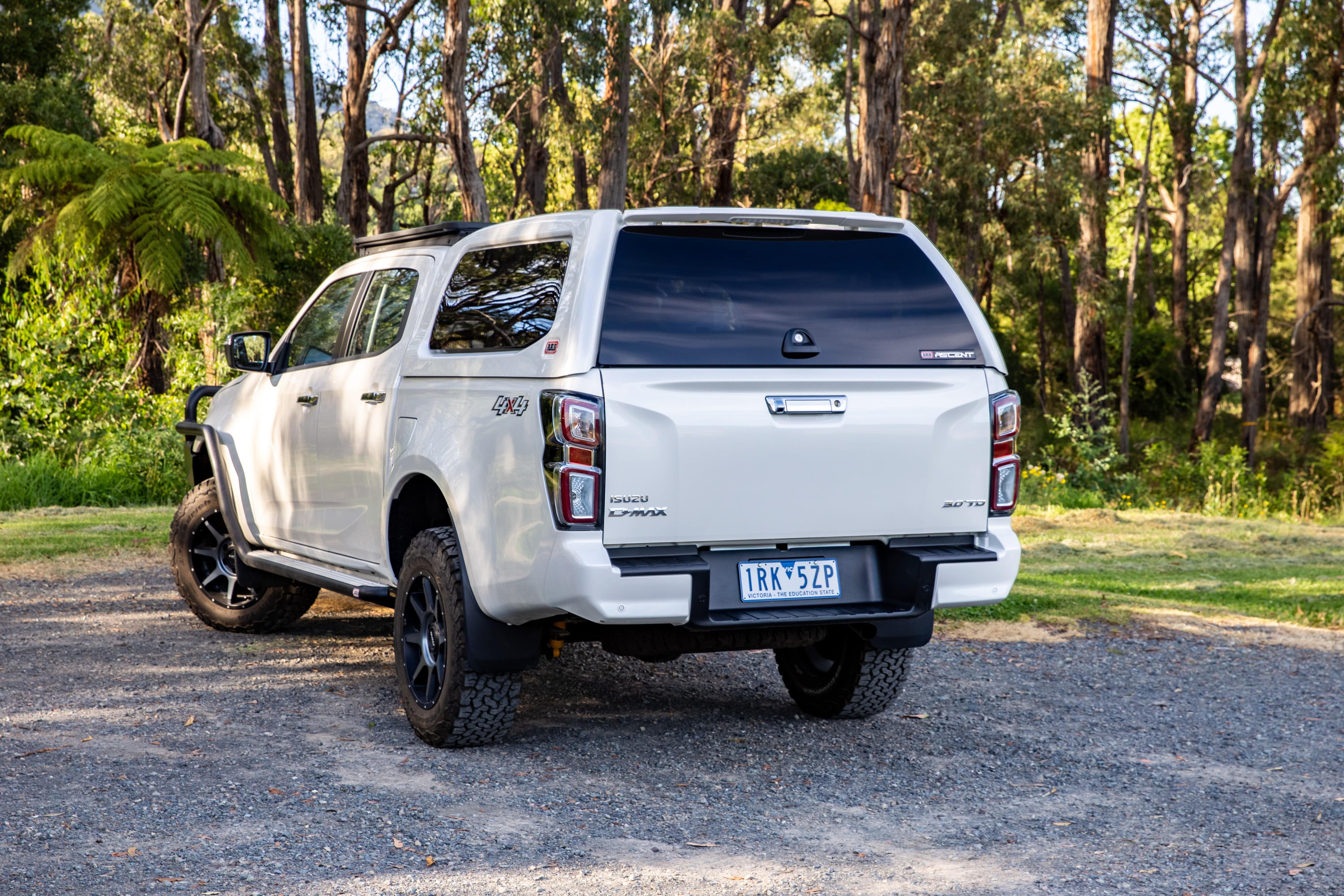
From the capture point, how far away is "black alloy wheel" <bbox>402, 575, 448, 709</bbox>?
5.27 metres

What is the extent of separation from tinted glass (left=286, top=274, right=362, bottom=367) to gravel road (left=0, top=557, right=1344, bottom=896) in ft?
5.25

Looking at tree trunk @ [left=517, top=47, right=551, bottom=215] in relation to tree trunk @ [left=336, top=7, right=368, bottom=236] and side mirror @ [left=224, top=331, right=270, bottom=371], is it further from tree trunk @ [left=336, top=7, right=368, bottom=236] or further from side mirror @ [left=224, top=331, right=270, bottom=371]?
side mirror @ [left=224, top=331, right=270, bottom=371]

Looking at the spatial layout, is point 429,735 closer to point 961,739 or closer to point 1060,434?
point 961,739

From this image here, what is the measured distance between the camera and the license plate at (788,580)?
4723 millimetres

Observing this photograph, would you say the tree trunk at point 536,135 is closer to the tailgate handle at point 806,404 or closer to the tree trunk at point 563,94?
the tree trunk at point 563,94

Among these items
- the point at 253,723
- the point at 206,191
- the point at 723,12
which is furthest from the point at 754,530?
the point at 723,12

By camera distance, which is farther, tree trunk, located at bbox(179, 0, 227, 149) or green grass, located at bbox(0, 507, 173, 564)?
tree trunk, located at bbox(179, 0, 227, 149)

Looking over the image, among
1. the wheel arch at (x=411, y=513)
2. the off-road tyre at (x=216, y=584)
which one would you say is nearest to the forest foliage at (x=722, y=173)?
the off-road tyre at (x=216, y=584)

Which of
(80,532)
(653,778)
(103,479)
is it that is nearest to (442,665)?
(653,778)

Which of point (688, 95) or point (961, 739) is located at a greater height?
point (688, 95)

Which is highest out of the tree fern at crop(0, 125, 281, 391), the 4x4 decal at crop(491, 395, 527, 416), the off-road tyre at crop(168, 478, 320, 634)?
the tree fern at crop(0, 125, 281, 391)

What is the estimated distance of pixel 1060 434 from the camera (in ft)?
62.2

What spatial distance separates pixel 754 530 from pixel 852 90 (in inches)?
1318

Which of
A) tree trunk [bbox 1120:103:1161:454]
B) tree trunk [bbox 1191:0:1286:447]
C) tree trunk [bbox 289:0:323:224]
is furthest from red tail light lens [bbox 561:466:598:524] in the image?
tree trunk [bbox 1191:0:1286:447]
